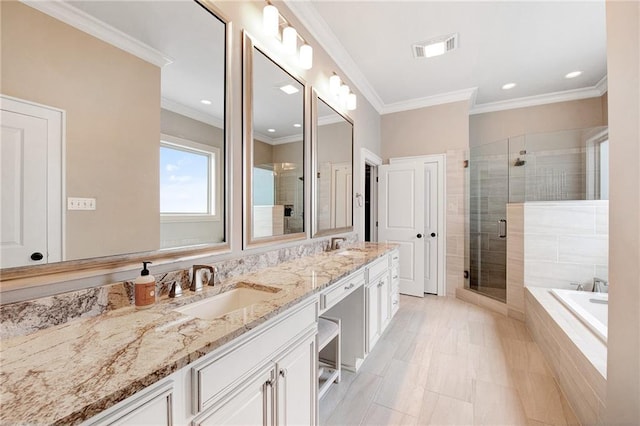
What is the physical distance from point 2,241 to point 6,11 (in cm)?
67

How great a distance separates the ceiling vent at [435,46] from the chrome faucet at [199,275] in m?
2.78

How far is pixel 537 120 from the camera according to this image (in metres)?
3.95

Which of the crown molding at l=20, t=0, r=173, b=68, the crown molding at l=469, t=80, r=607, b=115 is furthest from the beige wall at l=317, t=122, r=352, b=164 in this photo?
the crown molding at l=469, t=80, r=607, b=115

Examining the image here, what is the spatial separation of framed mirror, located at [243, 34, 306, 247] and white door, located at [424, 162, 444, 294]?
2333mm

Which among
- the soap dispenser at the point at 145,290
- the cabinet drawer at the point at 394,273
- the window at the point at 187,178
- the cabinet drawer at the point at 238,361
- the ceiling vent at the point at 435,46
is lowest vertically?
the cabinet drawer at the point at 394,273

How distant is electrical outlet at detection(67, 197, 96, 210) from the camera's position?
0.93 metres

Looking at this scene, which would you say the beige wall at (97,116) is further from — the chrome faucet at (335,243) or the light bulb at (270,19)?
the chrome faucet at (335,243)

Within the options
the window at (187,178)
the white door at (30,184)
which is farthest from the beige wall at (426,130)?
the white door at (30,184)

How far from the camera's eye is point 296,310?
1.15 metres

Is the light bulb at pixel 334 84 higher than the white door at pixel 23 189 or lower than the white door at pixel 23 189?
higher

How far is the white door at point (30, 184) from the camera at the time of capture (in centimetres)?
79

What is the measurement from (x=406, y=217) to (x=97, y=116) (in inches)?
143

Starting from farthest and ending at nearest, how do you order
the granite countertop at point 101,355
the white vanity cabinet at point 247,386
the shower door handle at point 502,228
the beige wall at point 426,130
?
1. the beige wall at point 426,130
2. the shower door handle at point 502,228
3. the white vanity cabinet at point 247,386
4. the granite countertop at point 101,355

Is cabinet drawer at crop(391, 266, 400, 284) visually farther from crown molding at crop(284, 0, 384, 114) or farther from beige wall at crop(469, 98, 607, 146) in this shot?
beige wall at crop(469, 98, 607, 146)
